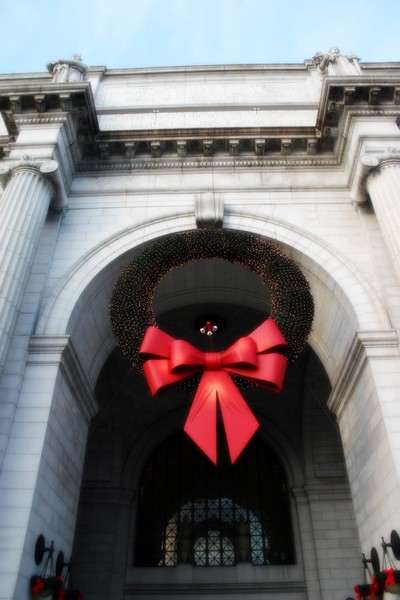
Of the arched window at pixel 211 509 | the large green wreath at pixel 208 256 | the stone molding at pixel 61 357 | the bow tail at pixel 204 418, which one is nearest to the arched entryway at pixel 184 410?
the stone molding at pixel 61 357

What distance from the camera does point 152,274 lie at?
988 cm

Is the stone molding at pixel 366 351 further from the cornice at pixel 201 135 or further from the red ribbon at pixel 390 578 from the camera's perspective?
the cornice at pixel 201 135

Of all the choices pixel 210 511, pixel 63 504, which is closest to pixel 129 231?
pixel 63 504

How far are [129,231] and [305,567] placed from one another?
11.0 metres

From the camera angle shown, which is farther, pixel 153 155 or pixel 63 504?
pixel 153 155

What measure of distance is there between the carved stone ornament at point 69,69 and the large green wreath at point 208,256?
7852 millimetres

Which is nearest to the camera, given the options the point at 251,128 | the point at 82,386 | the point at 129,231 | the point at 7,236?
the point at 7,236

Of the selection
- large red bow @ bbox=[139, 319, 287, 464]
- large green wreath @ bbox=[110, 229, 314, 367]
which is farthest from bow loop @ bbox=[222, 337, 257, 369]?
large green wreath @ bbox=[110, 229, 314, 367]

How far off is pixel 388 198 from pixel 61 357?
25.4ft

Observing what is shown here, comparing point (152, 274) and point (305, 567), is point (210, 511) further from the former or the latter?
point (152, 274)

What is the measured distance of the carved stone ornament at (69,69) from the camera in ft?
48.6

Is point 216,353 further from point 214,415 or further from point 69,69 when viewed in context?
point 69,69

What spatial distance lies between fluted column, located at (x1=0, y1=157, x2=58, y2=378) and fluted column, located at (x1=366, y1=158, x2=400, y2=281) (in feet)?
24.2

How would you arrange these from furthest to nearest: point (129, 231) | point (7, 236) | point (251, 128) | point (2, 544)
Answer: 1. point (251, 128)
2. point (129, 231)
3. point (7, 236)
4. point (2, 544)
